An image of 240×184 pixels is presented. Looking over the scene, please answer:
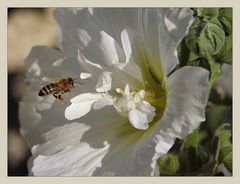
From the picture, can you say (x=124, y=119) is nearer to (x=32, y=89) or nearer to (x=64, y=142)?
(x=64, y=142)

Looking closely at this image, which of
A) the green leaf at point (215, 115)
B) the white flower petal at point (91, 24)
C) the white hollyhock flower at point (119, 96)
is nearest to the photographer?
the white hollyhock flower at point (119, 96)

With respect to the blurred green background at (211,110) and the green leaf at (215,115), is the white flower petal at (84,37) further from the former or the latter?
the green leaf at (215,115)

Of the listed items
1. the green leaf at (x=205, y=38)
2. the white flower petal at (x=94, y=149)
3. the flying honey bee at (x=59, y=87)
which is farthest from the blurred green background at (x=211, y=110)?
the flying honey bee at (x=59, y=87)

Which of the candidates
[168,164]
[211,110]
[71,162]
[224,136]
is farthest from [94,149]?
[211,110]

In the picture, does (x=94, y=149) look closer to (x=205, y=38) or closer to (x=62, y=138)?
(x=62, y=138)

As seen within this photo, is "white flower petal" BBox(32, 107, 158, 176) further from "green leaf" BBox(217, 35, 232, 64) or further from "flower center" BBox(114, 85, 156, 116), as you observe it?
"green leaf" BBox(217, 35, 232, 64)
